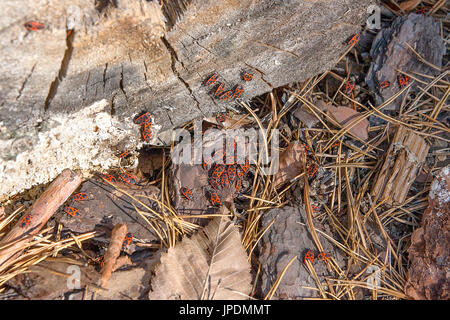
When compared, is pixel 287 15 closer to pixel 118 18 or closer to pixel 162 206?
pixel 118 18

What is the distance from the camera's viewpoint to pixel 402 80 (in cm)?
348

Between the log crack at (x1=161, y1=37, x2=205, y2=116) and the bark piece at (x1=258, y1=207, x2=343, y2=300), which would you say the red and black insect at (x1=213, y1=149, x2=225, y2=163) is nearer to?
the log crack at (x1=161, y1=37, x2=205, y2=116)

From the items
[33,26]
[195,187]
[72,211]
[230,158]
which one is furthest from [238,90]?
[72,211]

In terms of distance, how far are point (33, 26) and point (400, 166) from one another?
3233 mm

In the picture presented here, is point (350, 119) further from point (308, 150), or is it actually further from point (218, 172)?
point (218, 172)

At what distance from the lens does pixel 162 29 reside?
95.0 inches

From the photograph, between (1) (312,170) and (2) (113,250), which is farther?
(1) (312,170)

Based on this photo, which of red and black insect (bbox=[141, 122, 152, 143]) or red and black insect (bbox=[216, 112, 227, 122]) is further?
red and black insect (bbox=[216, 112, 227, 122])

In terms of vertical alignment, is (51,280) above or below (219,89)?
below

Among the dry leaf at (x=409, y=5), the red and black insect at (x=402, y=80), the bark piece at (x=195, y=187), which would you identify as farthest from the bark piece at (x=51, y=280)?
the dry leaf at (x=409, y=5)

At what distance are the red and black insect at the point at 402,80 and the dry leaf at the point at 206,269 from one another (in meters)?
2.33

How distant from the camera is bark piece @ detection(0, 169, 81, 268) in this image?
2727 mm

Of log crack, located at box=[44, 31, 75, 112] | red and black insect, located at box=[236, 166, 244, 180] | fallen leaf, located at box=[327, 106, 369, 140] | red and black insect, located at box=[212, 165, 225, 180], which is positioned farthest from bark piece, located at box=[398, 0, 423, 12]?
log crack, located at box=[44, 31, 75, 112]

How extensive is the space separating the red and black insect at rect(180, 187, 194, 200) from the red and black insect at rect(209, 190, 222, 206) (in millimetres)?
179
